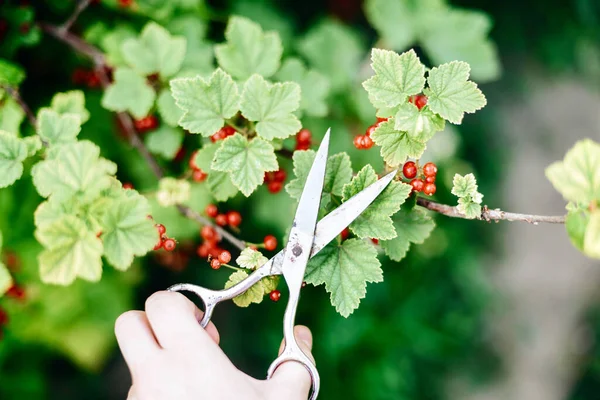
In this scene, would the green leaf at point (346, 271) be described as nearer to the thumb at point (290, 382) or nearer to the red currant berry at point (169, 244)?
the thumb at point (290, 382)

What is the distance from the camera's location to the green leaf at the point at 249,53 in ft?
5.24

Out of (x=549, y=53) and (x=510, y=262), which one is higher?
(x=549, y=53)

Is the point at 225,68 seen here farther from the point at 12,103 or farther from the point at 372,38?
the point at 372,38

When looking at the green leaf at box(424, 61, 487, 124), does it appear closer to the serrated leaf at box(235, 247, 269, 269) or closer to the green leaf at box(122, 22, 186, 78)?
the serrated leaf at box(235, 247, 269, 269)

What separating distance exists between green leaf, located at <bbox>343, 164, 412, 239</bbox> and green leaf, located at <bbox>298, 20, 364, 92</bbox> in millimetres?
902

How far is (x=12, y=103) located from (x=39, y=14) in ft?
2.21

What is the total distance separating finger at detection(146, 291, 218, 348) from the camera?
4.02 feet

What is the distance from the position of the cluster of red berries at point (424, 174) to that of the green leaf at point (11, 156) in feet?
3.22

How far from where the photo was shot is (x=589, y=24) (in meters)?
2.83

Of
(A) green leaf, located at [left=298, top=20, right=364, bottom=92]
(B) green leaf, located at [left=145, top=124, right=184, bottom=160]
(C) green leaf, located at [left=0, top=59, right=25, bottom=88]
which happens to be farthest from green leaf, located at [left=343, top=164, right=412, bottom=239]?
(C) green leaf, located at [left=0, top=59, right=25, bottom=88]

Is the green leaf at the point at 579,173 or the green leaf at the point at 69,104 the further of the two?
the green leaf at the point at 69,104

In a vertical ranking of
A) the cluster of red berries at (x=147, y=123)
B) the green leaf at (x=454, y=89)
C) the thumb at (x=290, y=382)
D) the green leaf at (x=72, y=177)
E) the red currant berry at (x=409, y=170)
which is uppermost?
the green leaf at (x=454, y=89)

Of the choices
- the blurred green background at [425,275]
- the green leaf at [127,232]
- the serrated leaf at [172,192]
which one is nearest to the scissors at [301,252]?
the green leaf at [127,232]

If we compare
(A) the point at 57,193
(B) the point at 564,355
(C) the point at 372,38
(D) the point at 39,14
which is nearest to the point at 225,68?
(A) the point at 57,193
